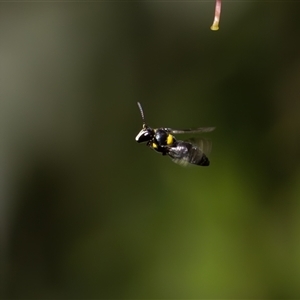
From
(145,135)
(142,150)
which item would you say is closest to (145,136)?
(145,135)

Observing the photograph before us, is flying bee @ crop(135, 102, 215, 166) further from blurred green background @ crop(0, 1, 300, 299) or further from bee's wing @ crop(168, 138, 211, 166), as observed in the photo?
blurred green background @ crop(0, 1, 300, 299)

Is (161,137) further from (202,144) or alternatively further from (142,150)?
(142,150)

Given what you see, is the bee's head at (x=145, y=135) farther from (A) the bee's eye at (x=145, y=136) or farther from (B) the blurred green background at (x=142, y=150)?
(B) the blurred green background at (x=142, y=150)

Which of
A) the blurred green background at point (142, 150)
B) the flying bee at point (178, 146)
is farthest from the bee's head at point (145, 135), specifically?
the blurred green background at point (142, 150)

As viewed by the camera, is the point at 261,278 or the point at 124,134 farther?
the point at 124,134

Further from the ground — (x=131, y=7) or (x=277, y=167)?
(x=131, y=7)

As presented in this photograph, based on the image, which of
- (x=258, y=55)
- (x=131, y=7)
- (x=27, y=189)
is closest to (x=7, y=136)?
(x=27, y=189)

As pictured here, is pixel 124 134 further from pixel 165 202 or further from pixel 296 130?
pixel 296 130

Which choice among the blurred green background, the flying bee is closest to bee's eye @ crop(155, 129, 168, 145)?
the flying bee
